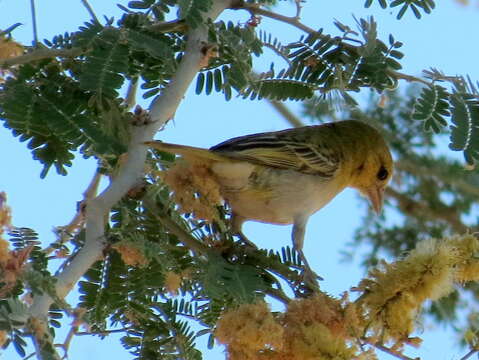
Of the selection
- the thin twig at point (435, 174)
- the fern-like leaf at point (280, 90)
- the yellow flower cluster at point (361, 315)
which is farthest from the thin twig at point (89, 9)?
the thin twig at point (435, 174)

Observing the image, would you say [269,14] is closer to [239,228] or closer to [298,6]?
[298,6]

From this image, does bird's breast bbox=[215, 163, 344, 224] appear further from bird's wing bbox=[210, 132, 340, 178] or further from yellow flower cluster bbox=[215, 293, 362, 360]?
yellow flower cluster bbox=[215, 293, 362, 360]

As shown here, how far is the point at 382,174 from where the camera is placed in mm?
6262

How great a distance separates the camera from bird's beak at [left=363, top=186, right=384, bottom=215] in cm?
629

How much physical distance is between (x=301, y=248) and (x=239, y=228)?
334mm

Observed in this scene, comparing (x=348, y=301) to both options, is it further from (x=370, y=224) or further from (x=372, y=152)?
(x=370, y=224)

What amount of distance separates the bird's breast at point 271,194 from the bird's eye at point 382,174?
2.98ft

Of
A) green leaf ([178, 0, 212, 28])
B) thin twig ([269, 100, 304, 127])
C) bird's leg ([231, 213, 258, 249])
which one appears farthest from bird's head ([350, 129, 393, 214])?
green leaf ([178, 0, 212, 28])

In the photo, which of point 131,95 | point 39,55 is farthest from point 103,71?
point 131,95

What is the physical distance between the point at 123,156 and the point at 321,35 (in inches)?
51.5

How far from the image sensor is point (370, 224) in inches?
284

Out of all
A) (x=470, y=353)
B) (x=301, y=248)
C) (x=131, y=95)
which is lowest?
(x=470, y=353)

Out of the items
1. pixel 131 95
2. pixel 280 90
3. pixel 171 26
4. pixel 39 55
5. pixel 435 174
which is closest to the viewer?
pixel 39 55

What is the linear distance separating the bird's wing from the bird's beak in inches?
21.8
